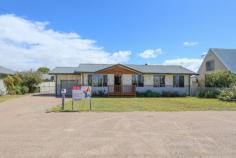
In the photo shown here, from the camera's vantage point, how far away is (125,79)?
113 ft

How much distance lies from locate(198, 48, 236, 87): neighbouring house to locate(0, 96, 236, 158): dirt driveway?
28.4 m

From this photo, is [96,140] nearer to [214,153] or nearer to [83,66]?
[214,153]

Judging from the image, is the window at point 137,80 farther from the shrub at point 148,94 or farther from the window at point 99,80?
the window at point 99,80

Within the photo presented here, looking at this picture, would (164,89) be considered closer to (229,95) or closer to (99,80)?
(99,80)

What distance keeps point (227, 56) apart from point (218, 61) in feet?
5.44

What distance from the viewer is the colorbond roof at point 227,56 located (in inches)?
1501

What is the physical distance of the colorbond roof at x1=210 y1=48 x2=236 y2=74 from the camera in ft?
125

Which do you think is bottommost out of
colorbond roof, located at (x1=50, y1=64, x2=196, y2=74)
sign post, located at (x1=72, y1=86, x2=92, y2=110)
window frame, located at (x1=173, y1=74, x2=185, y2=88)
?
sign post, located at (x1=72, y1=86, x2=92, y2=110)

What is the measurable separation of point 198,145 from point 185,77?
2884 centimetres

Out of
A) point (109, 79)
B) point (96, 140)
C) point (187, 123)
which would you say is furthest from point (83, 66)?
point (96, 140)

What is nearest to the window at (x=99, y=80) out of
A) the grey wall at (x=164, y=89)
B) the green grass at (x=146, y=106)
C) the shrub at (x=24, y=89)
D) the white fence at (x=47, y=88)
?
the grey wall at (x=164, y=89)

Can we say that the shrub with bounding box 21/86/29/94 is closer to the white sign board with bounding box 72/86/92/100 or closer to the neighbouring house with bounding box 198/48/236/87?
the neighbouring house with bounding box 198/48/236/87

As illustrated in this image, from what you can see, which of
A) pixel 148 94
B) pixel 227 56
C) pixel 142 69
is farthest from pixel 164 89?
pixel 227 56

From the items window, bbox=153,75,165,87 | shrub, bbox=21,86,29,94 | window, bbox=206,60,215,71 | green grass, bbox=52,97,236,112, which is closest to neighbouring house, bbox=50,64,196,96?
window, bbox=153,75,165,87
